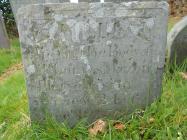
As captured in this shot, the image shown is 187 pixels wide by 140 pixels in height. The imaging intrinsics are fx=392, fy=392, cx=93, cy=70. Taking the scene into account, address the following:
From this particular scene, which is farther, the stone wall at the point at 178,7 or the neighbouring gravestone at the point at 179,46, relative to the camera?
the stone wall at the point at 178,7

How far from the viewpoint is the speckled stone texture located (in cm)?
329

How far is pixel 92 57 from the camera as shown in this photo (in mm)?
3369

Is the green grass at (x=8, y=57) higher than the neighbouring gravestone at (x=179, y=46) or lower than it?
lower

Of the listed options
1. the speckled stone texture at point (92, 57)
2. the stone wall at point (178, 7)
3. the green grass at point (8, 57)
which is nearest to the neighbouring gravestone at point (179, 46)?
the speckled stone texture at point (92, 57)

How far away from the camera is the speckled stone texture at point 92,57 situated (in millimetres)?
3293

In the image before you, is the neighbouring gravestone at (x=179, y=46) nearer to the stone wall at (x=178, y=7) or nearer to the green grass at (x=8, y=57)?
the green grass at (x=8, y=57)

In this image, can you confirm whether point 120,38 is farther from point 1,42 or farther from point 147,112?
point 1,42

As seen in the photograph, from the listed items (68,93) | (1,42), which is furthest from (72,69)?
(1,42)

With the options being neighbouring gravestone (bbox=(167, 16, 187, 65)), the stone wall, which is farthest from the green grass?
the stone wall

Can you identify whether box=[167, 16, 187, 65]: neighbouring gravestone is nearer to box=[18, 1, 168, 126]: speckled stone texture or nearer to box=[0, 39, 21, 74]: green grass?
box=[18, 1, 168, 126]: speckled stone texture

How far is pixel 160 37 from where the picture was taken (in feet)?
11.0

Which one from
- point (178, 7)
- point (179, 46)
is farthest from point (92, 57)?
point (178, 7)

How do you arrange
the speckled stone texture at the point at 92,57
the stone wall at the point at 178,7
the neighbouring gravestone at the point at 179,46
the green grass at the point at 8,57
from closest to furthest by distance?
the speckled stone texture at the point at 92,57 < the neighbouring gravestone at the point at 179,46 < the green grass at the point at 8,57 < the stone wall at the point at 178,7

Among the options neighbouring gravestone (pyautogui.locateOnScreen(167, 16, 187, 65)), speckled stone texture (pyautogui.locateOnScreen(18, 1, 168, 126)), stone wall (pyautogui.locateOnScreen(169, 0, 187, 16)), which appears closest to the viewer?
speckled stone texture (pyautogui.locateOnScreen(18, 1, 168, 126))
